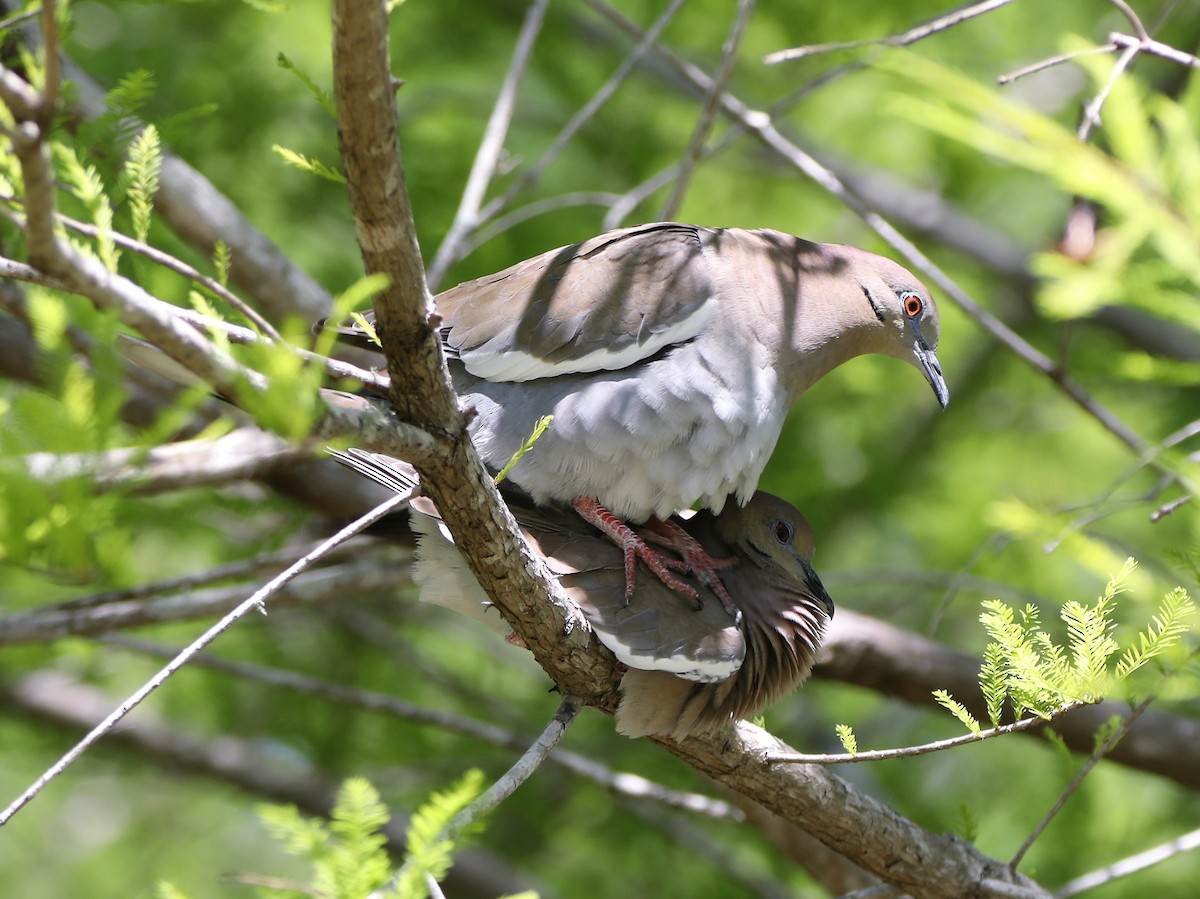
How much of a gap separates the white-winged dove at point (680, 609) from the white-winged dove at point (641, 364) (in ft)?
0.33

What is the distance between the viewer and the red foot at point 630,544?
9.73 feet

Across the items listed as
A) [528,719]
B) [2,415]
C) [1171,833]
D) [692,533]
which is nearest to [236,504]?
[528,719]

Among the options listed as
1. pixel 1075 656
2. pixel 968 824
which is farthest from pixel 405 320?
pixel 968 824

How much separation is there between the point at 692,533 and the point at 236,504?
80.2 inches

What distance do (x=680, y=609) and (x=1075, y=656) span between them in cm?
113

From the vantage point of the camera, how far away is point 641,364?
3.07m

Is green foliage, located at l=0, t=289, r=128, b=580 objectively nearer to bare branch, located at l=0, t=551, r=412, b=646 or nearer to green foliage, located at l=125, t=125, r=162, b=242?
green foliage, located at l=125, t=125, r=162, b=242

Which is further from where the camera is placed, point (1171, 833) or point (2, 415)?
point (1171, 833)

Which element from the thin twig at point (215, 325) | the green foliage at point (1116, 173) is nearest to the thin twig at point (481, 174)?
the thin twig at point (215, 325)

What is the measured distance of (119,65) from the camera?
4.26 meters

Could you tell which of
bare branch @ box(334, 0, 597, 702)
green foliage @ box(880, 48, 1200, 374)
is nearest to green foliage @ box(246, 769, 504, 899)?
bare branch @ box(334, 0, 597, 702)

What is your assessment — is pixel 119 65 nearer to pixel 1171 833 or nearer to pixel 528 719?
pixel 528 719

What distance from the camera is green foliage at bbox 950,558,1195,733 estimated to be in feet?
5.75

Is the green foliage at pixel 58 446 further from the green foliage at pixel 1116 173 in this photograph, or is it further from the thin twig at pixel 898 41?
the thin twig at pixel 898 41
